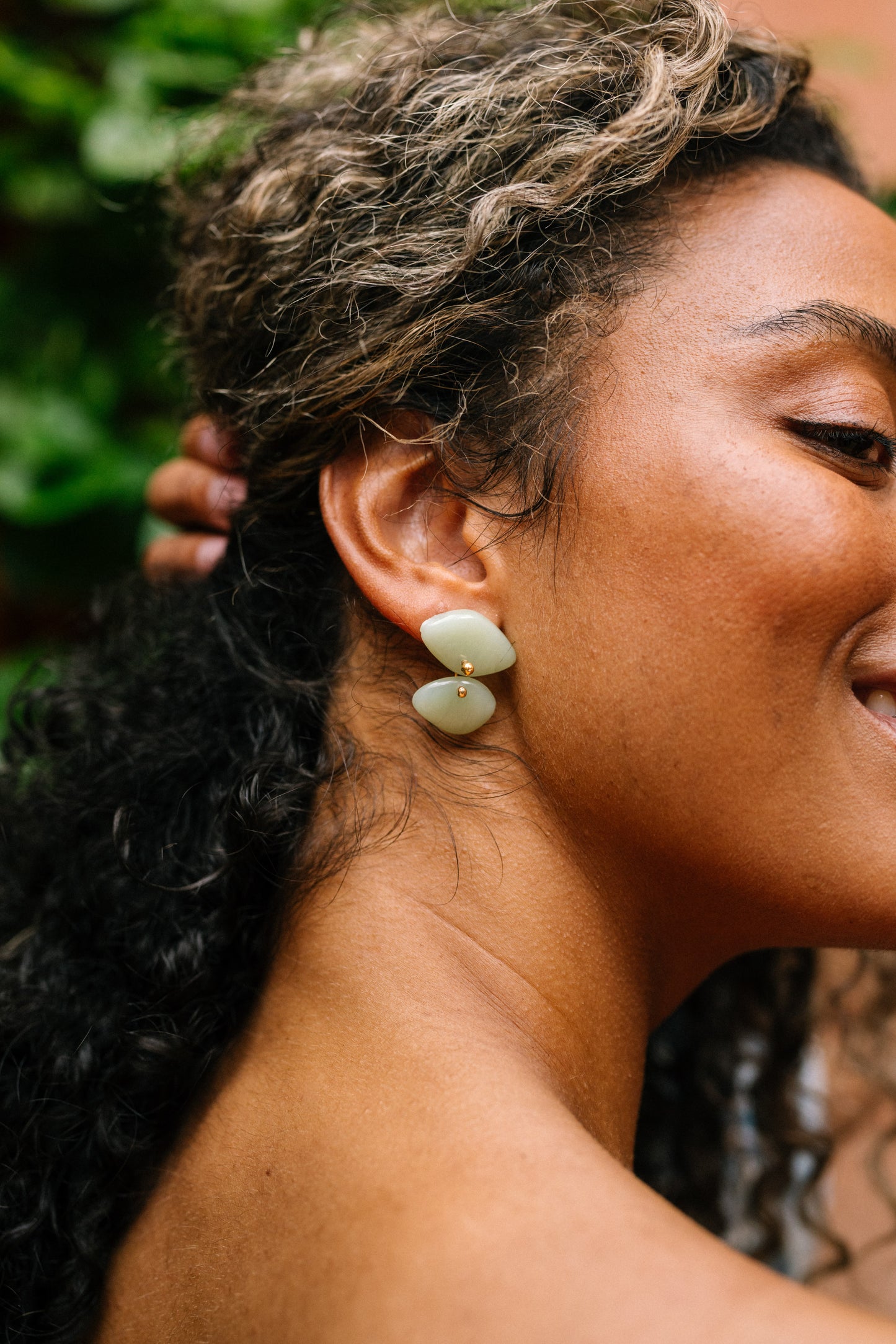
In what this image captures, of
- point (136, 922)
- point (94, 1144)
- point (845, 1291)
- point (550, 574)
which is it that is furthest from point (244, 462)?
point (845, 1291)

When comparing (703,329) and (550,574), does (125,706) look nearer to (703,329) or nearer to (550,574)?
(550,574)

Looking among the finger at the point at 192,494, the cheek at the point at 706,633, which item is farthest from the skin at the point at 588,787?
the finger at the point at 192,494

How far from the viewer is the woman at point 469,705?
1.10 meters

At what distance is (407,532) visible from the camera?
128 cm

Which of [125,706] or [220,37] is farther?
[220,37]

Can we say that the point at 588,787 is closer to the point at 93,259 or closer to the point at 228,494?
the point at 228,494

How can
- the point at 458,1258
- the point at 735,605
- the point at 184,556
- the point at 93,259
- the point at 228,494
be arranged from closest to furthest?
the point at 458,1258, the point at 735,605, the point at 228,494, the point at 184,556, the point at 93,259

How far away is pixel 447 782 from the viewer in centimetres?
123

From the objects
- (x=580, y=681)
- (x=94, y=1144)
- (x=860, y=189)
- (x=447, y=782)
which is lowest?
(x=94, y=1144)

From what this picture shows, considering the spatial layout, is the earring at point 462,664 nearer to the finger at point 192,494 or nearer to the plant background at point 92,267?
the finger at point 192,494

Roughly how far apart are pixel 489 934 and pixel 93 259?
1839mm

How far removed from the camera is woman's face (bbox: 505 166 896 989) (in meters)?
1.12

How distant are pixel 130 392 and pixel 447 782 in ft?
5.08

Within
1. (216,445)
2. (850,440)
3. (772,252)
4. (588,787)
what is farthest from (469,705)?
(216,445)
